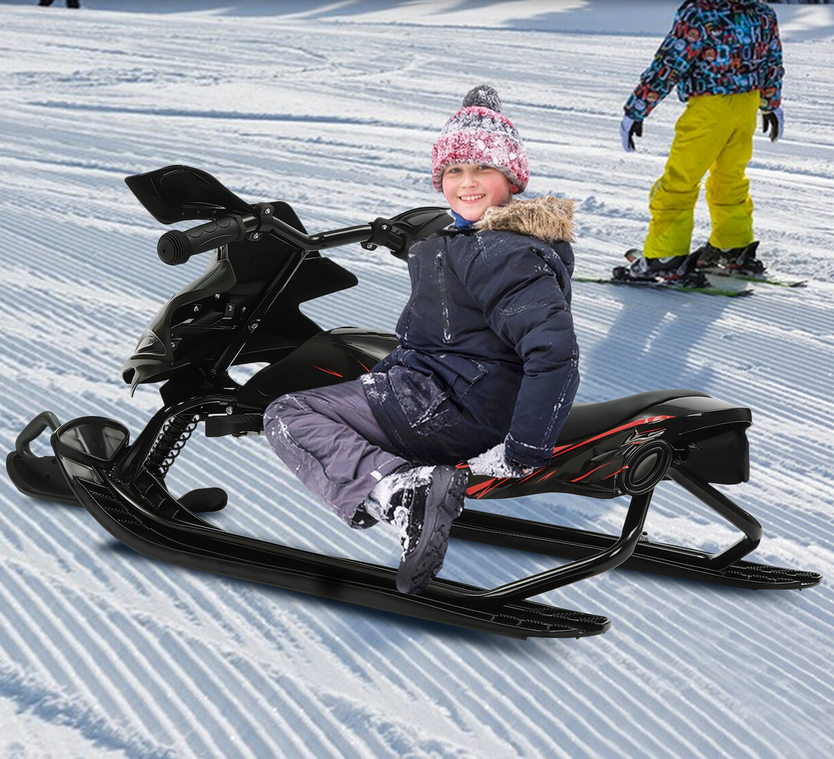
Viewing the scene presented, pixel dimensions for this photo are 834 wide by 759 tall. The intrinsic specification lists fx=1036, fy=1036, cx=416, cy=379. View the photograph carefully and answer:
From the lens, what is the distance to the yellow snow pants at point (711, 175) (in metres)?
4.11

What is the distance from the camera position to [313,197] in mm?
5602

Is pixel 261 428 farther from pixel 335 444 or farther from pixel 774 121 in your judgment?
pixel 774 121

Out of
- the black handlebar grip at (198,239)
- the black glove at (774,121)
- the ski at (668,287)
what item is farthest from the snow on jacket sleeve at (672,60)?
the black handlebar grip at (198,239)

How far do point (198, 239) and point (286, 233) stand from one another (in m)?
0.27

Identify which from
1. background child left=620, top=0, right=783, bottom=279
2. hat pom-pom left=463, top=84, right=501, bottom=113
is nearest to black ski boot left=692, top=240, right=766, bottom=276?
background child left=620, top=0, right=783, bottom=279

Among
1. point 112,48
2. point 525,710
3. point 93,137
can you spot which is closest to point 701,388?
point 525,710

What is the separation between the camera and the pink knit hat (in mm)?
1912

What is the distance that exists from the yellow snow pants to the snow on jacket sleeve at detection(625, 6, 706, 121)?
0.13m

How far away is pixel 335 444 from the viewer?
75.7 inches

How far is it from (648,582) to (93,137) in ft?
18.5

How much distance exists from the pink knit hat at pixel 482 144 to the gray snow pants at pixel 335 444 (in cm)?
49

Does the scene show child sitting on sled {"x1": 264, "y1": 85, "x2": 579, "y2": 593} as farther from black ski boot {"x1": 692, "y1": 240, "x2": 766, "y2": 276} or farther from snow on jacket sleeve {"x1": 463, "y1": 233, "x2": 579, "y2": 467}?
black ski boot {"x1": 692, "y1": 240, "x2": 766, "y2": 276}

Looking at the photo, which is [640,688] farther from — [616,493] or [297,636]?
[297,636]

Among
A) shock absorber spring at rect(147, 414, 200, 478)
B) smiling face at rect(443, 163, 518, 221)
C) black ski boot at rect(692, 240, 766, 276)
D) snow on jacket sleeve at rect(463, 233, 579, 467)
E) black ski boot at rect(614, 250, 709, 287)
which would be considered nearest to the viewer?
snow on jacket sleeve at rect(463, 233, 579, 467)
